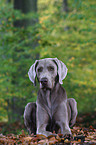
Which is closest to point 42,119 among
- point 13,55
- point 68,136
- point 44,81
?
point 68,136

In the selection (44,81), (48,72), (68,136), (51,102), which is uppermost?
(48,72)

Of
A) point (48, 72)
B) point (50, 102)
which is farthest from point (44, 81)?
point (50, 102)

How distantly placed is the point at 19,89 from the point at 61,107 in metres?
5.50

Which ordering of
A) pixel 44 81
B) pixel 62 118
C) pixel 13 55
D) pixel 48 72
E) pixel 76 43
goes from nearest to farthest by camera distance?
pixel 44 81 < pixel 48 72 < pixel 62 118 < pixel 13 55 < pixel 76 43

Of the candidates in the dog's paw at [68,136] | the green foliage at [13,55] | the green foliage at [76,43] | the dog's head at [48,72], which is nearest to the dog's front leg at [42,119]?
the dog's paw at [68,136]

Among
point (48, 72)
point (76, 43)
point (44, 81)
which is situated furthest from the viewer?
point (76, 43)

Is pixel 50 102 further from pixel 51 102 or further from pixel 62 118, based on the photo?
pixel 62 118

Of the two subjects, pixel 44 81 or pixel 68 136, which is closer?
pixel 44 81

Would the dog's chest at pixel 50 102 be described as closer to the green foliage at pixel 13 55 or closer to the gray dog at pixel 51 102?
the gray dog at pixel 51 102

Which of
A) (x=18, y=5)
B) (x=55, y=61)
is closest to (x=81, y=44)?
(x=18, y=5)

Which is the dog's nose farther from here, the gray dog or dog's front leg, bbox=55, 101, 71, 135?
dog's front leg, bbox=55, 101, 71, 135

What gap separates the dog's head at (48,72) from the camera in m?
4.44

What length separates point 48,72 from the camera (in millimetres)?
4547

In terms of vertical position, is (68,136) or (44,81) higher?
(44,81)
